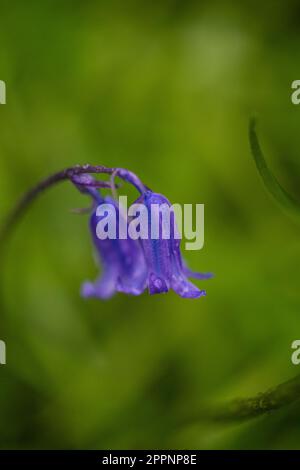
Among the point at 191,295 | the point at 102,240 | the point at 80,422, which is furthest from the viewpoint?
the point at 80,422

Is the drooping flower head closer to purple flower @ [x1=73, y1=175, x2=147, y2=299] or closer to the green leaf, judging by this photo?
purple flower @ [x1=73, y1=175, x2=147, y2=299]

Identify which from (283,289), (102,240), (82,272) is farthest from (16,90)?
(283,289)

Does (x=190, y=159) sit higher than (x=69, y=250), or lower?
higher

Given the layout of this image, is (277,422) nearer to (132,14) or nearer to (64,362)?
(64,362)
